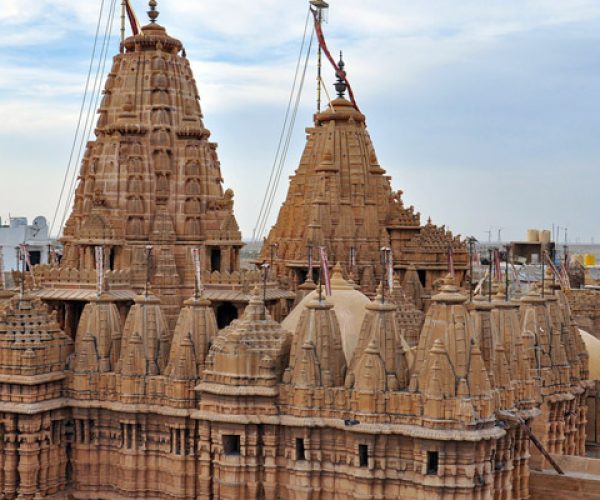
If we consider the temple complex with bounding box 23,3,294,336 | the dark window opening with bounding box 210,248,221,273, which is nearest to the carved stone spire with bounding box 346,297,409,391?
the temple complex with bounding box 23,3,294,336

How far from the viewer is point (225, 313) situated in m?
35.1

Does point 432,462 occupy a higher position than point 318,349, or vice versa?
point 318,349

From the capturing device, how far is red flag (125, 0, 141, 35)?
38219 mm

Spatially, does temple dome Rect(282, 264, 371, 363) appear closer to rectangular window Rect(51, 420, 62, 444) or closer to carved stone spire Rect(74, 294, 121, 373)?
carved stone spire Rect(74, 294, 121, 373)

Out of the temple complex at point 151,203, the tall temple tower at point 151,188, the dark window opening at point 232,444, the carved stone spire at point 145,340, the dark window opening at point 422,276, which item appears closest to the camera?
the dark window opening at point 232,444

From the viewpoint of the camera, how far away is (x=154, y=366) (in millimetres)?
29781

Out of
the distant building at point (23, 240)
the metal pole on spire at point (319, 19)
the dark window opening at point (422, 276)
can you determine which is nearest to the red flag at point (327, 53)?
the metal pole on spire at point (319, 19)

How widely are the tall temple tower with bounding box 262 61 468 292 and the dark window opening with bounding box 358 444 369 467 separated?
16238 mm

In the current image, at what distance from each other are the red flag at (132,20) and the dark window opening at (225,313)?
37.7 feet

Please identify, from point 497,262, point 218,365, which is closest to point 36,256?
point 497,262

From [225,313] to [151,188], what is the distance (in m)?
5.12

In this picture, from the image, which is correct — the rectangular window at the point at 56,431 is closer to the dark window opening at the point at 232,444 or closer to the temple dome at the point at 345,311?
the dark window opening at the point at 232,444

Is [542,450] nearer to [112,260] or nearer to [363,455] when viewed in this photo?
[363,455]

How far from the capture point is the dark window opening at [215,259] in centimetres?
3575
